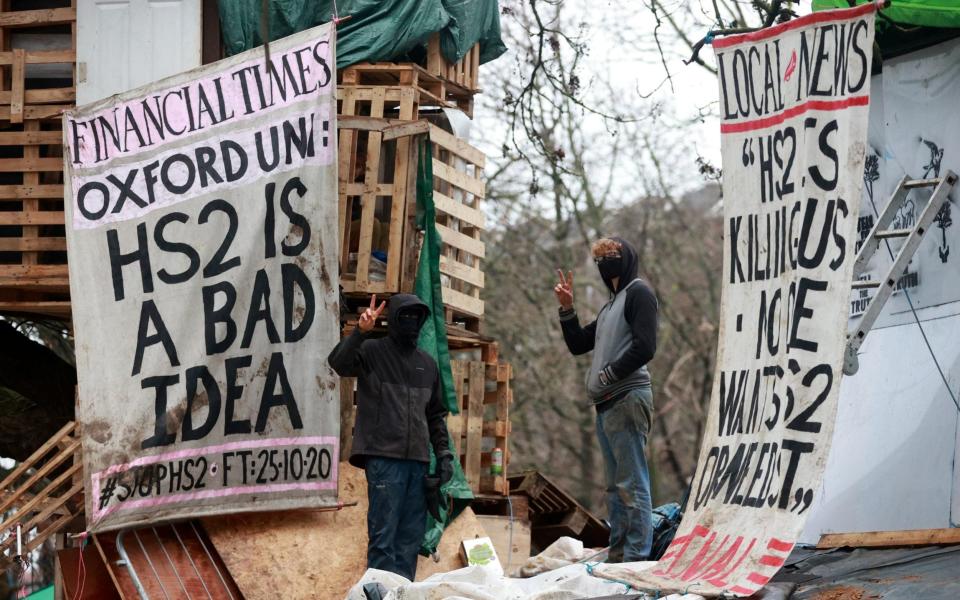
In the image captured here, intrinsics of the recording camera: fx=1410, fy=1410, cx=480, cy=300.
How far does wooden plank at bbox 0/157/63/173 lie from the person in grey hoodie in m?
5.12

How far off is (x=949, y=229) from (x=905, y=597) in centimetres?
349

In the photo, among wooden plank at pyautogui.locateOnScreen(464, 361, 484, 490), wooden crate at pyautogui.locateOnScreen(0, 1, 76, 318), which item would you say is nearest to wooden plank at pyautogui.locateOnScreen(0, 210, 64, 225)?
wooden crate at pyautogui.locateOnScreen(0, 1, 76, 318)

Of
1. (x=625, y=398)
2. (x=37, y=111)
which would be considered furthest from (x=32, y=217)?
(x=625, y=398)

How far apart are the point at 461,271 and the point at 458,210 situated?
20.5 inches

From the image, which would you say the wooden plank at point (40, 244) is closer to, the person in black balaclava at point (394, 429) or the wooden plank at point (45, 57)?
the wooden plank at point (45, 57)

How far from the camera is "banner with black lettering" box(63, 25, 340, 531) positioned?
32.8 ft

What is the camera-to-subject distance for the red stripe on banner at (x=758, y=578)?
7621 millimetres

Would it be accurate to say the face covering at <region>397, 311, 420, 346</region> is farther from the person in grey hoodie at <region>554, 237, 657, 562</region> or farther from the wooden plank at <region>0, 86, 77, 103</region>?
the wooden plank at <region>0, 86, 77, 103</region>

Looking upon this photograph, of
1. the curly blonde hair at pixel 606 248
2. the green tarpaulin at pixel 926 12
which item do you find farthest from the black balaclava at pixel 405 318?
the green tarpaulin at pixel 926 12

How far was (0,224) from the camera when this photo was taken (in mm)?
12062

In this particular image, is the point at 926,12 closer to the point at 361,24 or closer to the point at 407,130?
the point at 407,130

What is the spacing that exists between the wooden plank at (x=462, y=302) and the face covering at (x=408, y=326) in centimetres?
189

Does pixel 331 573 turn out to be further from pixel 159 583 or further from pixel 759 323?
pixel 759 323

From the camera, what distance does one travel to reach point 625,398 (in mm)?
9336
